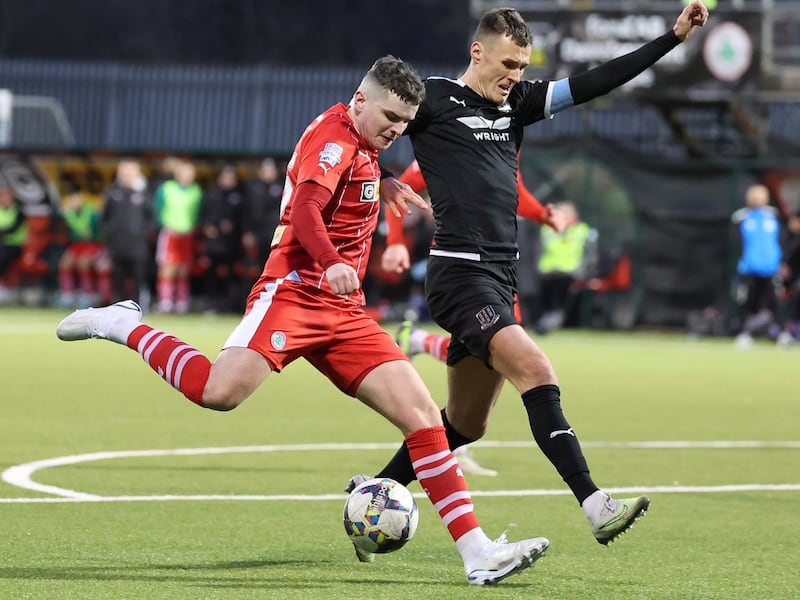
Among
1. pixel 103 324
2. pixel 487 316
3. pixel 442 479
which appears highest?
pixel 487 316

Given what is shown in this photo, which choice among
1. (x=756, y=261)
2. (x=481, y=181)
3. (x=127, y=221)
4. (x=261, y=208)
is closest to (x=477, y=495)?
(x=481, y=181)

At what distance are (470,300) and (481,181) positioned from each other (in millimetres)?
550

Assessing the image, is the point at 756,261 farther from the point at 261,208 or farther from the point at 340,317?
the point at 340,317

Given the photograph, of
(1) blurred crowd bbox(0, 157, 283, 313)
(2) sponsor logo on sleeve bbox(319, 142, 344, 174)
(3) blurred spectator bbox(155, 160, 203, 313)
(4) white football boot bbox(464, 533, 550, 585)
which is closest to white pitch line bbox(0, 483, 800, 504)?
(4) white football boot bbox(464, 533, 550, 585)

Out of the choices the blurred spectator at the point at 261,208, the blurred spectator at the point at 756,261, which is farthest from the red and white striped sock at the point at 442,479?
the blurred spectator at the point at 261,208

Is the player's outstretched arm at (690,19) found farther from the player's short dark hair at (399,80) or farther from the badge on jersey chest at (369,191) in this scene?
the badge on jersey chest at (369,191)

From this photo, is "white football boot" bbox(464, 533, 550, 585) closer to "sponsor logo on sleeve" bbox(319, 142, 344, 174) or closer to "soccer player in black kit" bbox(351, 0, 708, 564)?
"soccer player in black kit" bbox(351, 0, 708, 564)

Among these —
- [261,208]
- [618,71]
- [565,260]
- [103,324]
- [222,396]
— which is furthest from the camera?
[261,208]

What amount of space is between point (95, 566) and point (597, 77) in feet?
9.39

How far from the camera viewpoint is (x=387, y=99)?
6016 mm

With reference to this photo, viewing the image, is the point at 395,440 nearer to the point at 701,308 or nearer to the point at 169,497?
the point at 169,497

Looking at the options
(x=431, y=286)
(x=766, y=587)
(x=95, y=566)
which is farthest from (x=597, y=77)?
(x=95, y=566)

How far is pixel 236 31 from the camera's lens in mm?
39031

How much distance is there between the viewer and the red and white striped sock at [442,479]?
587cm
